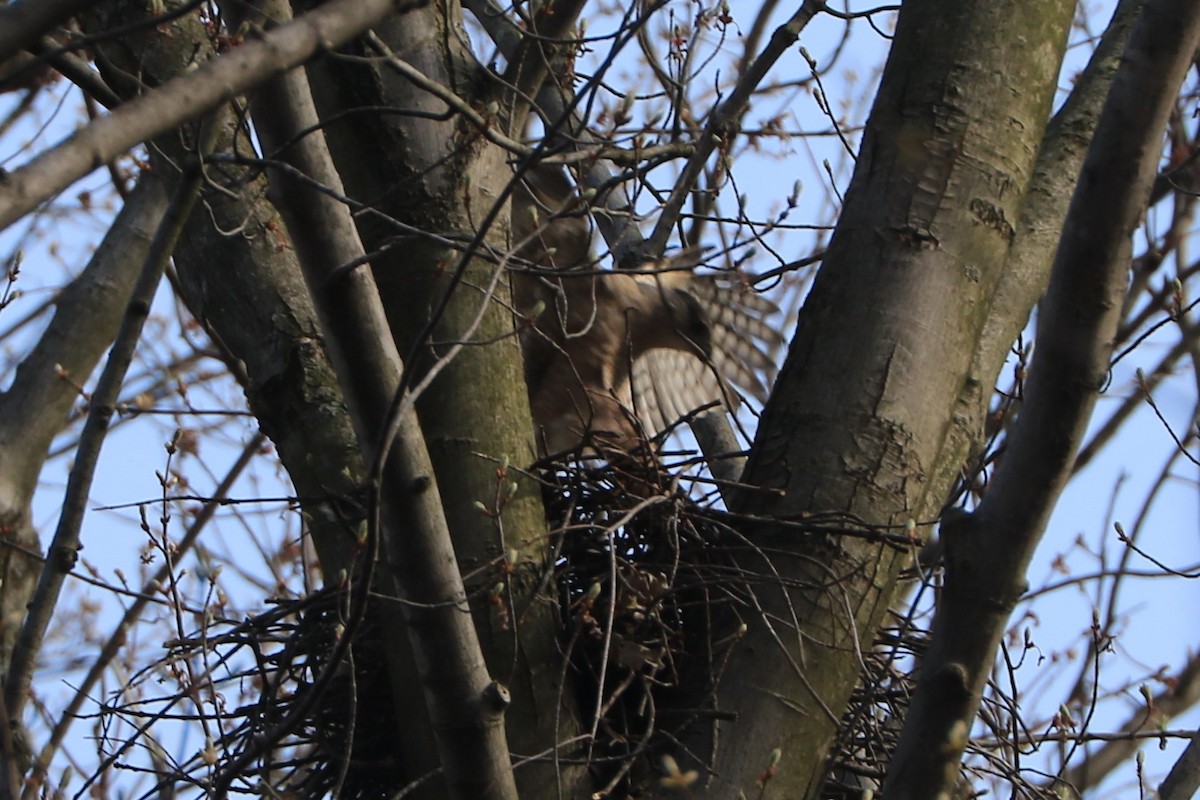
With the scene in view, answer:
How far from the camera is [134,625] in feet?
20.5

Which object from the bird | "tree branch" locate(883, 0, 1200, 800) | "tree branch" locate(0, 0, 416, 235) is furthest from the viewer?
the bird

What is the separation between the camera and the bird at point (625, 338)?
13.6 ft

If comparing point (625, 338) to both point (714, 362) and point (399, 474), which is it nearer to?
point (714, 362)

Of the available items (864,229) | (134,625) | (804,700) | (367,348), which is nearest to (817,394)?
(864,229)

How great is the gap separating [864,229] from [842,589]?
74cm

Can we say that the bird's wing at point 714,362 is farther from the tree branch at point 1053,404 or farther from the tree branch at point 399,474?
the tree branch at point 1053,404

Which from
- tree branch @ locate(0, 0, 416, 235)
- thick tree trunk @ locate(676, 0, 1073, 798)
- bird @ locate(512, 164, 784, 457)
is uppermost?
bird @ locate(512, 164, 784, 457)

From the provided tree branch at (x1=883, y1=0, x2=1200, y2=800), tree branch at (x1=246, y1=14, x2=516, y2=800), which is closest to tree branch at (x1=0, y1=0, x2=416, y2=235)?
tree branch at (x1=246, y1=14, x2=516, y2=800)

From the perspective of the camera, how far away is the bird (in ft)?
13.6

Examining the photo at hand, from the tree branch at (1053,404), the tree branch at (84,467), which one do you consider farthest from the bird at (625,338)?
the tree branch at (1053,404)

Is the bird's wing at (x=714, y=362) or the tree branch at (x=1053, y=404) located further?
the bird's wing at (x=714, y=362)

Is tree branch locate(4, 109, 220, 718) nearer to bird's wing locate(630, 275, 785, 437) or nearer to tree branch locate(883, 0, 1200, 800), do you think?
tree branch locate(883, 0, 1200, 800)

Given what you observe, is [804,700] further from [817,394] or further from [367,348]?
[367,348]

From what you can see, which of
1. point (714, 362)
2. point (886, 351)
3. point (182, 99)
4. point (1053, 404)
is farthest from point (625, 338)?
point (182, 99)
